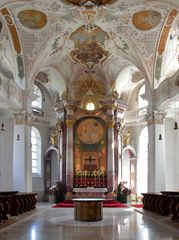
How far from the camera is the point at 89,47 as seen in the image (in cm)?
2488

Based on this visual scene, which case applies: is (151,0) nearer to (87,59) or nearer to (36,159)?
(87,59)

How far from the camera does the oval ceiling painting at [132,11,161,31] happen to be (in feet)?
64.0

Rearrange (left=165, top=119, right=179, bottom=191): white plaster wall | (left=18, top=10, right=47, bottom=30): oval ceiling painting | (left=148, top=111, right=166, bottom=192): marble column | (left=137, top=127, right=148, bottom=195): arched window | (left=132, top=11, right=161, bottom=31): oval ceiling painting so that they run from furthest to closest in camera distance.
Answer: (left=137, top=127, right=148, bottom=195): arched window → (left=165, top=119, right=179, bottom=191): white plaster wall → (left=148, top=111, right=166, bottom=192): marble column → (left=132, top=11, right=161, bottom=31): oval ceiling painting → (left=18, top=10, right=47, bottom=30): oval ceiling painting

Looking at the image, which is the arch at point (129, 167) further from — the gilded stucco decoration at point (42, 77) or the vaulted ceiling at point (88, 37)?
the gilded stucco decoration at point (42, 77)

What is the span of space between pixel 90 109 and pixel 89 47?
5028 millimetres

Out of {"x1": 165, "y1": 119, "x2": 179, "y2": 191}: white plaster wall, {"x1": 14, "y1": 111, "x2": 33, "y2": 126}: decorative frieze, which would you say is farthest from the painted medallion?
{"x1": 14, "y1": 111, "x2": 33, "y2": 126}: decorative frieze

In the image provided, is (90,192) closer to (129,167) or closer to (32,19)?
(129,167)

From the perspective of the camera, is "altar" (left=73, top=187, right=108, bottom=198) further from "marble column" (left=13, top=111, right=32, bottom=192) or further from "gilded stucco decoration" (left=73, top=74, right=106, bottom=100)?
"gilded stucco decoration" (left=73, top=74, right=106, bottom=100)

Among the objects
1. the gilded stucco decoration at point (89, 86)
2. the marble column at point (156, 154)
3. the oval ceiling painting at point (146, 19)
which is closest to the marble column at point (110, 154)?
the gilded stucco decoration at point (89, 86)

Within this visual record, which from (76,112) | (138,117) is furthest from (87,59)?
(138,117)

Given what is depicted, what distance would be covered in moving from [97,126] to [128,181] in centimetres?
467

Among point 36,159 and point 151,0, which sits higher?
point 151,0

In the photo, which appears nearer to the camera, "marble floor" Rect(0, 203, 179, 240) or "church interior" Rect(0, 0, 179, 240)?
"marble floor" Rect(0, 203, 179, 240)

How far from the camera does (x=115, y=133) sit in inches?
1083
